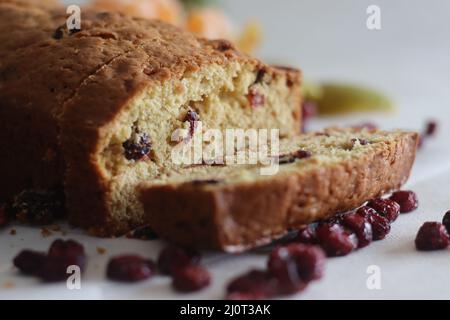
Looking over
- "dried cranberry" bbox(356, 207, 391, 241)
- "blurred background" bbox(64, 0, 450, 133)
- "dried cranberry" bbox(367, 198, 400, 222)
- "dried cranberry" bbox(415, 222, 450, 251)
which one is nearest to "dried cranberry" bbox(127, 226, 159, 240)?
"dried cranberry" bbox(356, 207, 391, 241)

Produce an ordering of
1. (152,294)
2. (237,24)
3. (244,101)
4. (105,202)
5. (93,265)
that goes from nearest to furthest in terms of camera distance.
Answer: (152,294) → (93,265) → (105,202) → (244,101) → (237,24)

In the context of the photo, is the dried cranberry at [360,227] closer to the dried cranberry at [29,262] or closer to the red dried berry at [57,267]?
the red dried berry at [57,267]

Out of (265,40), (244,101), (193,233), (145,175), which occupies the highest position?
(265,40)

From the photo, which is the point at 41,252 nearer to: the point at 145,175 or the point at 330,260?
the point at 145,175

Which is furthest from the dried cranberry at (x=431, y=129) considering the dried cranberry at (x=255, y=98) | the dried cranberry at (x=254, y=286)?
the dried cranberry at (x=254, y=286)

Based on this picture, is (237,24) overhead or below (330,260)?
overhead

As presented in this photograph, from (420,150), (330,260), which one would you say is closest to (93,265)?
(330,260)

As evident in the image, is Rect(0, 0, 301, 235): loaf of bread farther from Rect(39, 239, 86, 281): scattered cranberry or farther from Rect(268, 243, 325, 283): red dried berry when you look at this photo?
Rect(268, 243, 325, 283): red dried berry

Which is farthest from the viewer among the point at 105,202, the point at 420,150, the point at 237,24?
the point at 237,24
